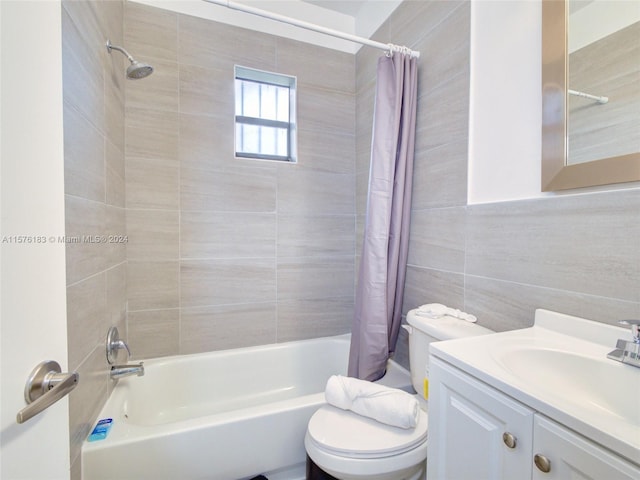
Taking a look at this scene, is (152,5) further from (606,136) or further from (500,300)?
(500,300)

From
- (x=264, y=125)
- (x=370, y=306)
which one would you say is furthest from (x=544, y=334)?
(x=264, y=125)

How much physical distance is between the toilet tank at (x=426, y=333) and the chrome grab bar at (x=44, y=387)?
1.12 metres

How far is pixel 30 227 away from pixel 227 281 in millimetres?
1526

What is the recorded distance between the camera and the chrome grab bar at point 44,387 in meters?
0.43

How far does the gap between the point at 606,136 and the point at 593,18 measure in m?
0.38

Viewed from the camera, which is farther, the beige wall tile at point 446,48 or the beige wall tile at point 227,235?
the beige wall tile at point 227,235

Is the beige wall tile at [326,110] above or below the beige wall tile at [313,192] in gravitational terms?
above

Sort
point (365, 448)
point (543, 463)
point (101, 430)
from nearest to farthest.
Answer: point (543, 463) < point (365, 448) < point (101, 430)

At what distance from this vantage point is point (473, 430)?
718 mm

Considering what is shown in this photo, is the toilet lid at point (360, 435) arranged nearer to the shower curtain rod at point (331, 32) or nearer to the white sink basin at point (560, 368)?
the white sink basin at point (560, 368)

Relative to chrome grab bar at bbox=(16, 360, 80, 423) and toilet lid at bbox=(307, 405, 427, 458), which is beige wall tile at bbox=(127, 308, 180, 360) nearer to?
toilet lid at bbox=(307, 405, 427, 458)

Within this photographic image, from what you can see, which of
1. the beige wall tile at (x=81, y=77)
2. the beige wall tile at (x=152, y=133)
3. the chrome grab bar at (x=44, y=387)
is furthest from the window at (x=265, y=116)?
the chrome grab bar at (x=44, y=387)

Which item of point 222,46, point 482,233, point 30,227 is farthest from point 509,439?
point 222,46

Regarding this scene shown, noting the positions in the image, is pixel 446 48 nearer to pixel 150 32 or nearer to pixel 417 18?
pixel 417 18
